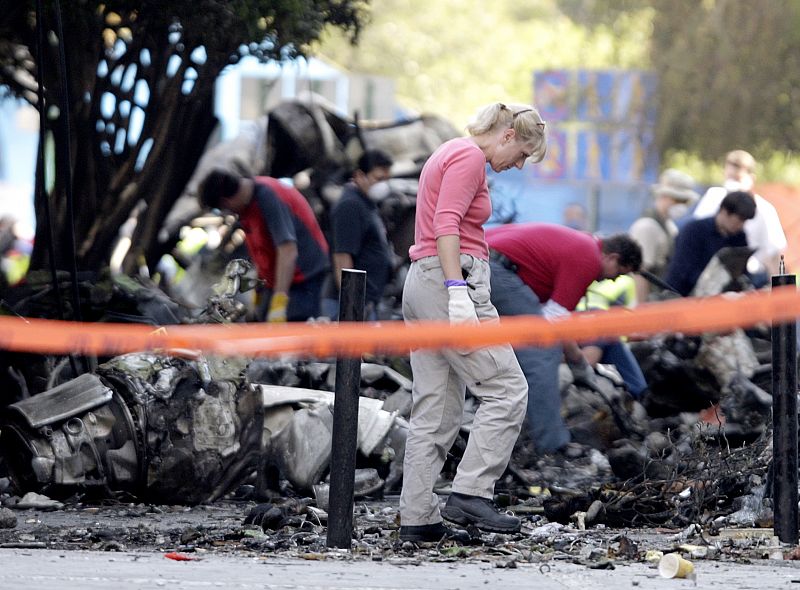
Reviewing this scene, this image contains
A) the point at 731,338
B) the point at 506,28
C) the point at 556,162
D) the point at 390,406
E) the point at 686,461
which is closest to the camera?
the point at 686,461

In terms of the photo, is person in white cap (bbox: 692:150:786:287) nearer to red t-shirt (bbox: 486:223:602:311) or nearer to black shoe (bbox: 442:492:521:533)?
red t-shirt (bbox: 486:223:602:311)

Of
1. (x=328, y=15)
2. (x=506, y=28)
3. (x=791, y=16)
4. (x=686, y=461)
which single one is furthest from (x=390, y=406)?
(x=506, y=28)

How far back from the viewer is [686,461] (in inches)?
268

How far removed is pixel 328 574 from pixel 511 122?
2.02 metres

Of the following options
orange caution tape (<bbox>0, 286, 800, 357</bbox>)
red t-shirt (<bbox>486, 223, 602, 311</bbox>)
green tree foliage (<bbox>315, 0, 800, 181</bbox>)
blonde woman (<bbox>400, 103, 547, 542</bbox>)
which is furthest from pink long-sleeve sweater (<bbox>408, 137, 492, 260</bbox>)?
green tree foliage (<bbox>315, 0, 800, 181</bbox>)

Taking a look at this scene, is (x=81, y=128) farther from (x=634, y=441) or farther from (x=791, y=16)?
(x=791, y=16)

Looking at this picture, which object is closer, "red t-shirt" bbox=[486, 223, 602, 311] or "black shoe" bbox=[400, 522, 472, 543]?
"black shoe" bbox=[400, 522, 472, 543]

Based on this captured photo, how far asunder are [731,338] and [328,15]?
10.5ft

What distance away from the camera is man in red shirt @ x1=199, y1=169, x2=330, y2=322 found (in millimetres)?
9633

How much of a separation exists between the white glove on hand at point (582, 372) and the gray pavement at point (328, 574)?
342cm

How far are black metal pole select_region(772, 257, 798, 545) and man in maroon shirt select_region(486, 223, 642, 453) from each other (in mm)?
2336

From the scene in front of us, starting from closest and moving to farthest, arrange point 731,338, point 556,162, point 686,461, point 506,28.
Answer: point 686,461 → point 731,338 → point 556,162 → point 506,28

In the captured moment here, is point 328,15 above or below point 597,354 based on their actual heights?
above

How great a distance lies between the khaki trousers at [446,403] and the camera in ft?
19.9
